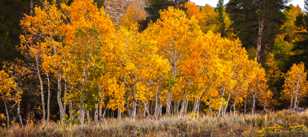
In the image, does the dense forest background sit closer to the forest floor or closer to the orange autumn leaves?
the orange autumn leaves

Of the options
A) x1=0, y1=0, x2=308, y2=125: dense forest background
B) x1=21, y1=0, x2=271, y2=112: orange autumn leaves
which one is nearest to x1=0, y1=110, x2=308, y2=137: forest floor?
x1=0, y1=0, x2=308, y2=125: dense forest background

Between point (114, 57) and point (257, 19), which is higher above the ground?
point (257, 19)

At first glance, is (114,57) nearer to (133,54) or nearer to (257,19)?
(133,54)

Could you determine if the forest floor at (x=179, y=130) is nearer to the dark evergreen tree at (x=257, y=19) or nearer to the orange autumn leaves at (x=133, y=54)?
the orange autumn leaves at (x=133, y=54)

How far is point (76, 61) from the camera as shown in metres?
19.2

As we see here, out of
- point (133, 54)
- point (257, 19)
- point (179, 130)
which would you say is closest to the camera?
point (179, 130)

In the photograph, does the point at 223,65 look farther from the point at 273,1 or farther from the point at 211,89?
the point at 273,1

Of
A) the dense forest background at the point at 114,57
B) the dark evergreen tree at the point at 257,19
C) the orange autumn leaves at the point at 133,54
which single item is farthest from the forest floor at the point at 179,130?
the dark evergreen tree at the point at 257,19

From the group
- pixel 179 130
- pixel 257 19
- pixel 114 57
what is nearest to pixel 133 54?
pixel 114 57

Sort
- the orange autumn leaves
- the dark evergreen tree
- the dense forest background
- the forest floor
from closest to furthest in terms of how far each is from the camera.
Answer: the forest floor, the dense forest background, the orange autumn leaves, the dark evergreen tree

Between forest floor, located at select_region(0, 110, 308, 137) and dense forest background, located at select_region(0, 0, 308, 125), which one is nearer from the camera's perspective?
forest floor, located at select_region(0, 110, 308, 137)

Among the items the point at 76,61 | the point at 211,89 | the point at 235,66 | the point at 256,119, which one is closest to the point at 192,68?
the point at 211,89

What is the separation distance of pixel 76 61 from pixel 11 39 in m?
17.4

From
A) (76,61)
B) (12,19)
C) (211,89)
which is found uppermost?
(12,19)
